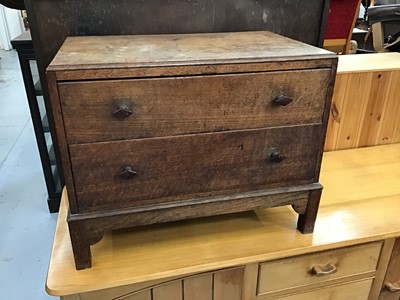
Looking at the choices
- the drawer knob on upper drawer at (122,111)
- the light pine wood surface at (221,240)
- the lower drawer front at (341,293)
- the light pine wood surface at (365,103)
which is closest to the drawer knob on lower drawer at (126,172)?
the drawer knob on upper drawer at (122,111)

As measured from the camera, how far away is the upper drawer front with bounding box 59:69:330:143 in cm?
75

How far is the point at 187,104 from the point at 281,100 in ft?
0.68

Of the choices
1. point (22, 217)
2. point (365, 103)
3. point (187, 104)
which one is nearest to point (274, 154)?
point (187, 104)

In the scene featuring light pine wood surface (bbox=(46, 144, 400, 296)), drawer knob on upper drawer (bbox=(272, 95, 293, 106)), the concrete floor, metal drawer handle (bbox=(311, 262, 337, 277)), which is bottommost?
the concrete floor

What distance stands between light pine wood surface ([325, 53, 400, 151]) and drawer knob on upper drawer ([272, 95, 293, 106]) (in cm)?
53

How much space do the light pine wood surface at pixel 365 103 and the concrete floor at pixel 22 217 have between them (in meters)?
1.36

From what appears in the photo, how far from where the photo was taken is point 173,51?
2.78ft

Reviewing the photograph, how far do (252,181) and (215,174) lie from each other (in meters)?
0.10

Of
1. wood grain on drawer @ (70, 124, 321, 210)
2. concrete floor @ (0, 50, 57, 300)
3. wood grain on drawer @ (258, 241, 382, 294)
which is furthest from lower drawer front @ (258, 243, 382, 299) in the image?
concrete floor @ (0, 50, 57, 300)

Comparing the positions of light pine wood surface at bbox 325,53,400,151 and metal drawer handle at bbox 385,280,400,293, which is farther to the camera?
light pine wood surface at bbox 325,53,400,151

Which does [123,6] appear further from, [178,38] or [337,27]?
[337,27]

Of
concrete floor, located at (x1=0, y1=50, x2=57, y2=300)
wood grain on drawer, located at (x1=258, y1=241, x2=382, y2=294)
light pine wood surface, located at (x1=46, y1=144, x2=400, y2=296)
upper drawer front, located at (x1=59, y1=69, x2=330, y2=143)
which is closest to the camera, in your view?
upper drawer front, located at (x1=59, y1=69, x2=330, y2=143)

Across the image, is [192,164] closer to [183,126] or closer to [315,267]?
[183,126]

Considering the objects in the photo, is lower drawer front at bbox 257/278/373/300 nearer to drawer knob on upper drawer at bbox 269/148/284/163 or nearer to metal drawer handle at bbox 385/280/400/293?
metal drawer handle at bbox 385/280/400/293
